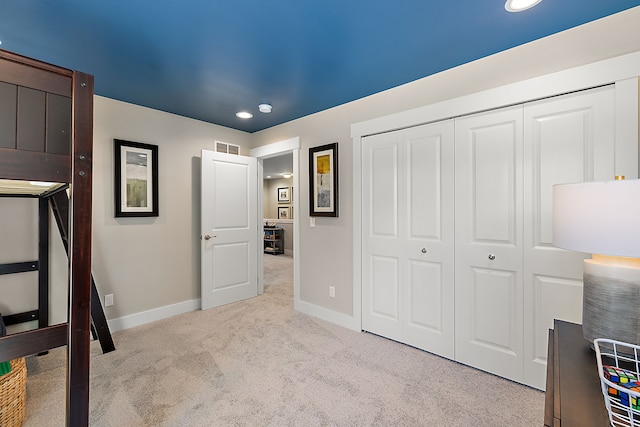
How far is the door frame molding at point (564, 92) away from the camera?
64.1 inches

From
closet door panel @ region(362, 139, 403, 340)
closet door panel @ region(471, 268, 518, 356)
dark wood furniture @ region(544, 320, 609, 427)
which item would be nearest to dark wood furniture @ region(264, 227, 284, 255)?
closet door panel @ region(362, 139, 403, 340)

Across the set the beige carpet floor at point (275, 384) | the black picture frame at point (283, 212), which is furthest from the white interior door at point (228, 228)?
the black picture frame at point (283, 212)

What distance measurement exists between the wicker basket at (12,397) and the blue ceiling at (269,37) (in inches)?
78.0

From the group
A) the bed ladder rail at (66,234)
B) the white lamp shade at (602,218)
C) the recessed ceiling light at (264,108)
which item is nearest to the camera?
the white lamp shade at (602,218)

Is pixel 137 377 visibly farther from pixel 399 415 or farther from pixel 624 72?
pixel 624 72

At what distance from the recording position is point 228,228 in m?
3.74

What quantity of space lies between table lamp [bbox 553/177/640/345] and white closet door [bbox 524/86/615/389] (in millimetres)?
753

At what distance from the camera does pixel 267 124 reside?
3705mm

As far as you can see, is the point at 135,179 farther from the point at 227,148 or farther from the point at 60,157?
the point at 60,157

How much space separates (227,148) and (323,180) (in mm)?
1486

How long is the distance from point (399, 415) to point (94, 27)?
2893 millimetres

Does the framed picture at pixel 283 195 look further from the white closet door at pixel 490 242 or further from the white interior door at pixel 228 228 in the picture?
the white closet door at pixel 490 242

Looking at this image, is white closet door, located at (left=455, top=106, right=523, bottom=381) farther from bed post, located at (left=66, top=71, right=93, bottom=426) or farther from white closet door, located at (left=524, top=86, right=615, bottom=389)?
bed post, located at (left=66, top=71, right=93, bottom=426)

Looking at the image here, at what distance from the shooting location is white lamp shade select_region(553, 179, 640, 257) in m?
0.98
